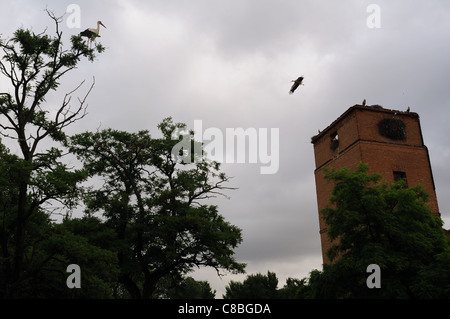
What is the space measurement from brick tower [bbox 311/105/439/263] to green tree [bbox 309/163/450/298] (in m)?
9.54

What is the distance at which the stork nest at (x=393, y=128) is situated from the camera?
30.5 m

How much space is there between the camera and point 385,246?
17688 millimetres

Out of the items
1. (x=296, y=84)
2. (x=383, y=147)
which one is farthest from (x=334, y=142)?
(x=296, y=84)

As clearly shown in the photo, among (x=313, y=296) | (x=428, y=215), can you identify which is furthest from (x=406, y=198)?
(x=313, y=296)

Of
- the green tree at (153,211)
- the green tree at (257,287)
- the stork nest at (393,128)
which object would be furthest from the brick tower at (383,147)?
the green tree at (257,287)

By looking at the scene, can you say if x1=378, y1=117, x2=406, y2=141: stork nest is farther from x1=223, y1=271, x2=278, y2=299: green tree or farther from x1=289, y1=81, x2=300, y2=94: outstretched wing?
x1=223, y1=271, x2=278, y2=299: green tree

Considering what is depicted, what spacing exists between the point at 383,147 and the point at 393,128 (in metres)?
2.14

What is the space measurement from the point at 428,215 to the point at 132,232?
17.8 meters

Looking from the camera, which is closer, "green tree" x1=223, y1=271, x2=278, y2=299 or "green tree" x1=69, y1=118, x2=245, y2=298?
"green tree" x1=69, y1=118, x2=245, y2=298

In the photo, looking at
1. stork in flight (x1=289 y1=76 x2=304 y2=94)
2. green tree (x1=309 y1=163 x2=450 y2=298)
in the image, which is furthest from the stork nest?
stork in flight (x1=289 y1=76 x2=304 y2=94)

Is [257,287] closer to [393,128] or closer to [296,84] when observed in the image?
[393,128]

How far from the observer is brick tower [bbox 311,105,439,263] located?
29172 millimetres
